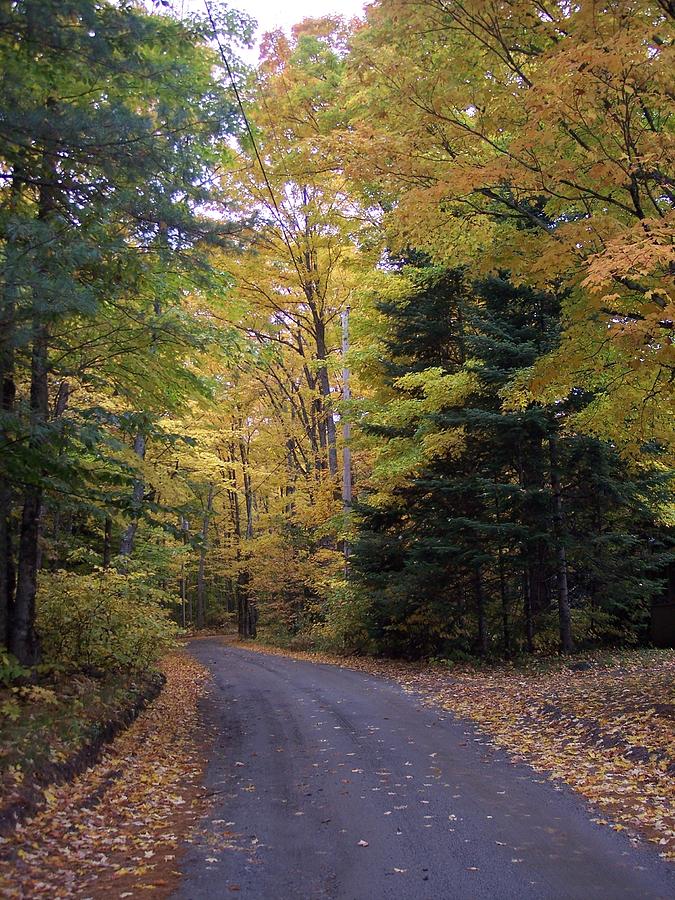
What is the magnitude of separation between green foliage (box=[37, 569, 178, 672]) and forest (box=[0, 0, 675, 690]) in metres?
0.05

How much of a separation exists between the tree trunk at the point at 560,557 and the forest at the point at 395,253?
7 centimetres

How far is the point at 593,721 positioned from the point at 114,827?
5.80 metres

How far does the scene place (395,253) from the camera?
31.8 ft

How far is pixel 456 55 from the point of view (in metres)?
7.33

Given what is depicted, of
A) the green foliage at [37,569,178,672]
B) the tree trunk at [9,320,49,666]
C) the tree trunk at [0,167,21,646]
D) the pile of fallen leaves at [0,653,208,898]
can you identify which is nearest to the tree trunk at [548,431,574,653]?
the green foliage at [37,569,178,672]

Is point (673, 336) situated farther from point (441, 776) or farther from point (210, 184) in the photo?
point (210, 184)

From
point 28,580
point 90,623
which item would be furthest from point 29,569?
point 90,623

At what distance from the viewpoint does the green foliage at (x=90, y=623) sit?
9.95 m

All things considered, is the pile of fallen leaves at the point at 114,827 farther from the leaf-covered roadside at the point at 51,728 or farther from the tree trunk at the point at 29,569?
the tree trunk at the point at 29,569

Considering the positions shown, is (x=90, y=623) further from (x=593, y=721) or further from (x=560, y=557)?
(x=560, y=557)

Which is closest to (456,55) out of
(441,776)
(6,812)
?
(441,776)

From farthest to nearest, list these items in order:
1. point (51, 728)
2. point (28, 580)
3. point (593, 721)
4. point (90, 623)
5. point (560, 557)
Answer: point (560, 557)
point (90, 623)
point (28, 580)
point (593, 721)
point (51, 728)

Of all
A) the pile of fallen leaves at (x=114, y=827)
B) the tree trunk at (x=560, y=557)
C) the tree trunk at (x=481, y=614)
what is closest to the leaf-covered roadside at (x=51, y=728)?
the pile of fallen leaves at (x=114, y=827)

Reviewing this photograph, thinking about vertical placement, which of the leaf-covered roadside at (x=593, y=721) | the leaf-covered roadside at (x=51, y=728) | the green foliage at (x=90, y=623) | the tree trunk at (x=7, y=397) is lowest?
the leaf-covered roadside at (x=593, y=721)
